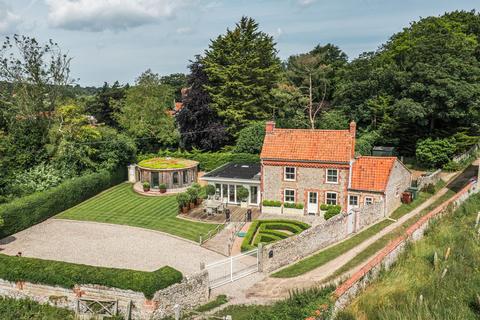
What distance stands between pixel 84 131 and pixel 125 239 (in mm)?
18368

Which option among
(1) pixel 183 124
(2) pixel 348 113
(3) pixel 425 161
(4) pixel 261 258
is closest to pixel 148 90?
(1) pixel 183 124

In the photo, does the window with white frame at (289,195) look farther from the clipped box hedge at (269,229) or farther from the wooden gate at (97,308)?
the wooden gate at (97,308)

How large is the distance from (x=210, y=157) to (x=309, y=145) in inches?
718

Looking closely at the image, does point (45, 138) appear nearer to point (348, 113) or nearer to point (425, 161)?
point (348, 113)

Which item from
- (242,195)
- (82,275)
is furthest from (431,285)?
(242,195)

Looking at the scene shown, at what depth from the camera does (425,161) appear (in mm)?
41094

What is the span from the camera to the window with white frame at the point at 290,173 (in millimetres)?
31153

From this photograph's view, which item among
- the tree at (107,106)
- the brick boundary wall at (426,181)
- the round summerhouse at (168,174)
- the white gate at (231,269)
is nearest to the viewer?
the white gate at (231,269)

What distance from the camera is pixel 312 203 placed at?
31.0 metres

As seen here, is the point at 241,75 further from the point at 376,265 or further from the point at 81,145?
the point at 376,265

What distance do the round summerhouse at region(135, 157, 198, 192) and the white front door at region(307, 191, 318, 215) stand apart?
14.5m

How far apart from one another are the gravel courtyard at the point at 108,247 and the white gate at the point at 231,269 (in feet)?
4.66

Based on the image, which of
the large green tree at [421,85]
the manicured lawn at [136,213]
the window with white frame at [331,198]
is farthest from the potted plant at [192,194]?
the large green tree at [421,85]

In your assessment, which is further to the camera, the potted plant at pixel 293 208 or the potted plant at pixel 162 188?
the potted plant at pixel 162 188
